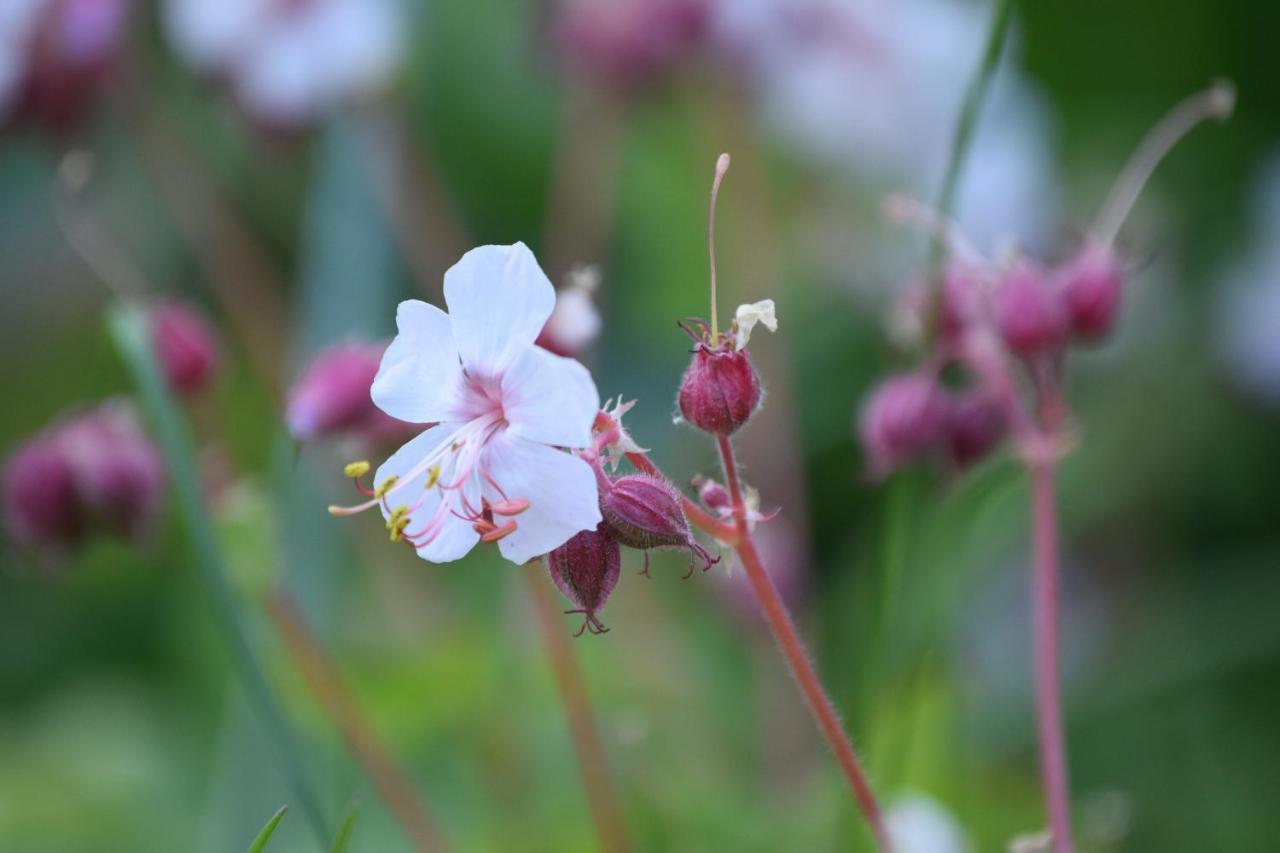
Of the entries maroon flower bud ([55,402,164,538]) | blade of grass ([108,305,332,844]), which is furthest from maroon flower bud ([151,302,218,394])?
blade of grass ([108,305,332,844])

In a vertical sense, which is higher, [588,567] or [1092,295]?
[1092,295]

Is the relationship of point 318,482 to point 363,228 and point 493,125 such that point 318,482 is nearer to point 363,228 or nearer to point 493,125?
point 363,228

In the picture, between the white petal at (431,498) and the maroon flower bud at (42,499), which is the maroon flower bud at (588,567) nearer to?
the white petal at (431,498)

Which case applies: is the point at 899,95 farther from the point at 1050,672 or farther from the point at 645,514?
the point at 645,514

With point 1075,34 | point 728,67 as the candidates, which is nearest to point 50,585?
point 728,67

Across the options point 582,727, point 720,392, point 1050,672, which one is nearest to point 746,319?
point 720,392

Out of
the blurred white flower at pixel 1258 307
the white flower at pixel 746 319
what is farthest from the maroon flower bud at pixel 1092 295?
the blurred white flower at pixel 1258 307
